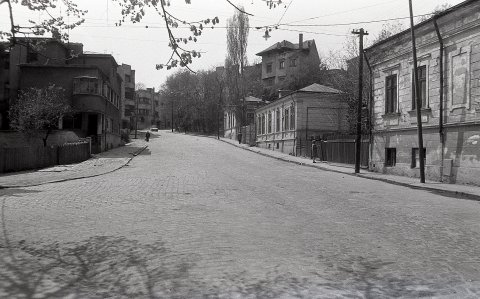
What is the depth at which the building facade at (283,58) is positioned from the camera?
252 feet

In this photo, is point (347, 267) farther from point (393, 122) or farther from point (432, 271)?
point (393, 122)

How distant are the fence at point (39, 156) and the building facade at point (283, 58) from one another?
50.0 m

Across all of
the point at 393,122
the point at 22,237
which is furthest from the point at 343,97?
the point at 22,237

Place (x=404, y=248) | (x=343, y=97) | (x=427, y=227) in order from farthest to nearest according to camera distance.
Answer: (x=343, y=97) < (x=427, y=227) < (x=404, y=248)

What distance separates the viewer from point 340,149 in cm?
3114

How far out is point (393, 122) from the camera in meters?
23.0

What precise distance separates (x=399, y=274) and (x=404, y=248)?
4.70 feet

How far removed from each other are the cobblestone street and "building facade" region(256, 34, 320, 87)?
65537mm

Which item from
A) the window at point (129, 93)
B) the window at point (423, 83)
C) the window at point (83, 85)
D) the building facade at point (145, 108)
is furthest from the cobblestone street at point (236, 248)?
the building facade at point (145, 108)

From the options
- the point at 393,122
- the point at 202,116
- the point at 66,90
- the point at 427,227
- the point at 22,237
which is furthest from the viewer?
the point at 202,116

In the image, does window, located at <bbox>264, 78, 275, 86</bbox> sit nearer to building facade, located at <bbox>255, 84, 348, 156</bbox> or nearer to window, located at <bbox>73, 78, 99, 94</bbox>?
building facade, located at <bbox>255, 84, 348, 156</bbox>

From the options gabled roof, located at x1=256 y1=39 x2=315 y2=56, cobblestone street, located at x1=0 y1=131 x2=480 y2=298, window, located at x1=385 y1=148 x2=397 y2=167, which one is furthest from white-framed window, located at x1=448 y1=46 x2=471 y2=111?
gabled roof, located at x1=256 y1=39 x2=315 y2=56

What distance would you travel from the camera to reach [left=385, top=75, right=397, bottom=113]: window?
76.2 ft

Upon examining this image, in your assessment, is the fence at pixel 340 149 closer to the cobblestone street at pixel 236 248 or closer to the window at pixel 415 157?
the window at pixel 415 157
